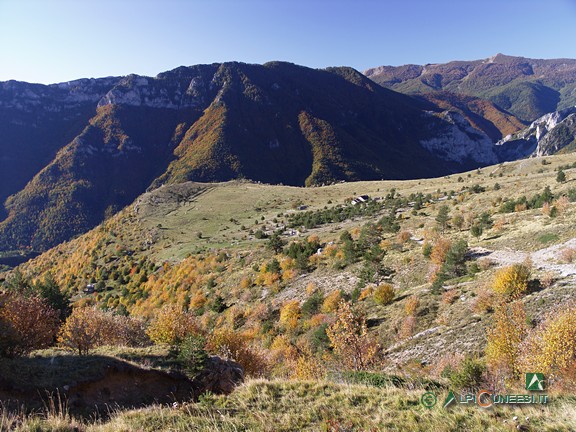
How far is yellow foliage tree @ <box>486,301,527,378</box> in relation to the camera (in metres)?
14.0

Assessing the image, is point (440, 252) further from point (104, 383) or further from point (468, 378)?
point (104, 383)

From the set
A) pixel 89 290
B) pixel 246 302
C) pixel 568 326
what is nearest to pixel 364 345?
pixel 568 326

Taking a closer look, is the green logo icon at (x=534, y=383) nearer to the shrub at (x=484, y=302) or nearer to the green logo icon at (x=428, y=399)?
the green logo icon at (x=428, y=399)

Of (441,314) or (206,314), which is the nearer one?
(441,314)

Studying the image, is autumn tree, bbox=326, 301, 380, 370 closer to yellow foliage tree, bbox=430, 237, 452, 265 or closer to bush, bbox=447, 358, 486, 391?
bush, bbox=447, 358, 486, 391

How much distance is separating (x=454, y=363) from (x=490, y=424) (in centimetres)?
1118

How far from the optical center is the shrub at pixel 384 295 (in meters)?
28.3

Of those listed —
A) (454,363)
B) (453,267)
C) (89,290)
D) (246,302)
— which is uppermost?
(453,267)

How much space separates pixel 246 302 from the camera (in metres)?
42.7

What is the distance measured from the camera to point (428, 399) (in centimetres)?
817

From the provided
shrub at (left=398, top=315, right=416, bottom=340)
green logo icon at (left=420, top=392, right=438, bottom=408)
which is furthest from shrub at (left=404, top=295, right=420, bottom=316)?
green logo icon at (left=420, top=392, right=438, bottom=408)

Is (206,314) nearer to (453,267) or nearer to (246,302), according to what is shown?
(246,302)

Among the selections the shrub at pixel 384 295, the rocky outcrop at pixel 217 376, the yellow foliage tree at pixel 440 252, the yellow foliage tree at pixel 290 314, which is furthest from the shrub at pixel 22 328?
the yellow foliage tree at pixel 440 252

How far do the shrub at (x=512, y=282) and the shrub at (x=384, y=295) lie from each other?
9140mm
